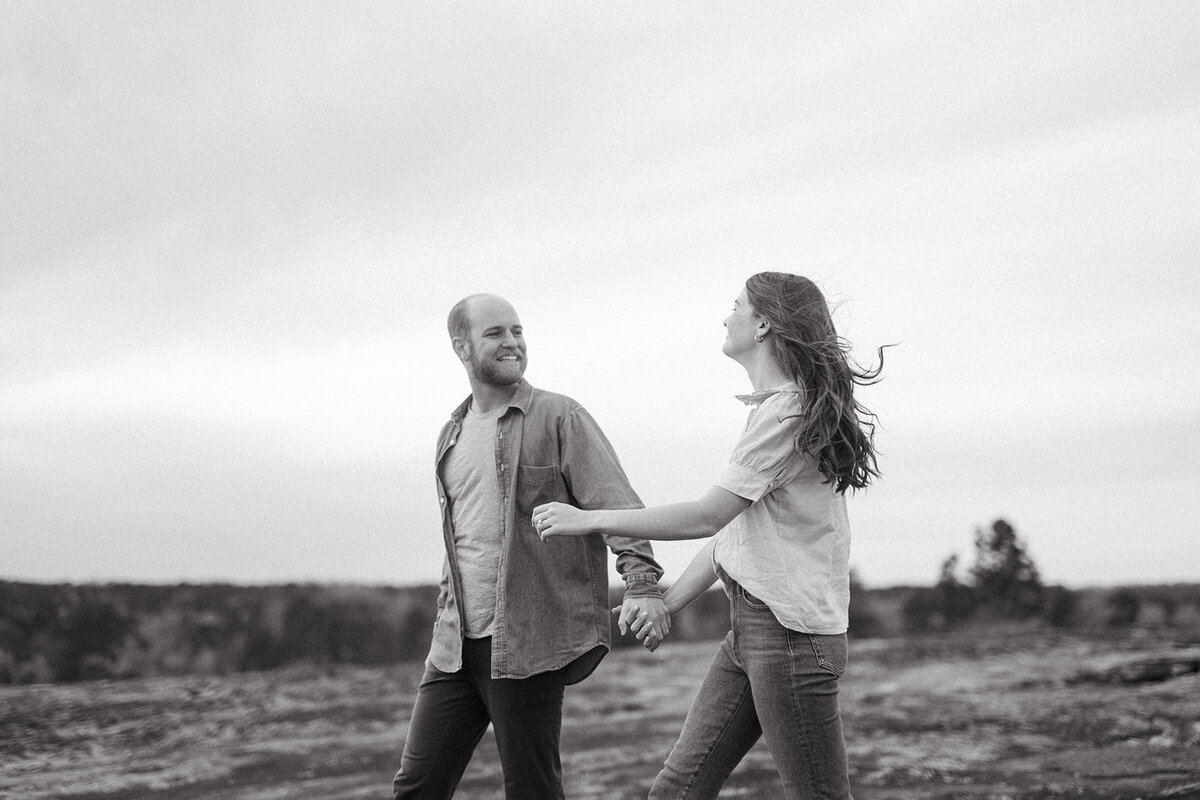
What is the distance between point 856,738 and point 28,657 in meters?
6.17

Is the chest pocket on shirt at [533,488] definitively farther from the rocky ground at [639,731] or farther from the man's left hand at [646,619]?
the rocky ground at [639,731]

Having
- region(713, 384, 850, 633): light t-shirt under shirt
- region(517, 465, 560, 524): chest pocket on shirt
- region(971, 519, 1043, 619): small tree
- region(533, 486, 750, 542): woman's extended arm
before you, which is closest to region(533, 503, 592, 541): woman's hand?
region(533, 486, 750, 542): woman's extended arm

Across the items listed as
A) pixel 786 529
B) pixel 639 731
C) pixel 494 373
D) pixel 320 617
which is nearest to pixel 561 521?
pixel 786 529

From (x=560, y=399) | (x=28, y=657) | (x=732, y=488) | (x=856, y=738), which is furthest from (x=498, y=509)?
(x=28, y=657)

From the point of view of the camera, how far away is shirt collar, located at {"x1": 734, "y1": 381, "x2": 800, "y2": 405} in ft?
10.1

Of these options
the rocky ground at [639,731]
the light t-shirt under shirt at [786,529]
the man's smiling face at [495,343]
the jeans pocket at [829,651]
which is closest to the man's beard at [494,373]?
the man's smiling face at [495,343]

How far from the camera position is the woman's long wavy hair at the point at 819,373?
9.87 ft

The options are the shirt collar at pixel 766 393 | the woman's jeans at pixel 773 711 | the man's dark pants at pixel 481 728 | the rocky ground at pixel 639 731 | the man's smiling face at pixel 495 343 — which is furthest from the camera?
→ the rocky ground at pixel 639 731

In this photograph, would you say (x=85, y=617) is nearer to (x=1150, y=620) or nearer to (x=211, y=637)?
(x=211, y=637)

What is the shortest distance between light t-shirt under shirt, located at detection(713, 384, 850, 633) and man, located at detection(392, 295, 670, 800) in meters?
0.60

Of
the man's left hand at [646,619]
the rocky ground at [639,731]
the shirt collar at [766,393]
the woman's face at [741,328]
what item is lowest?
the rocky ground at [639,731]

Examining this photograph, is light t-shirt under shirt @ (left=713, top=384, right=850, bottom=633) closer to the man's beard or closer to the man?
the man

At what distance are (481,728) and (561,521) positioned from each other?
1125mm

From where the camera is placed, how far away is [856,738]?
27.0 feet
